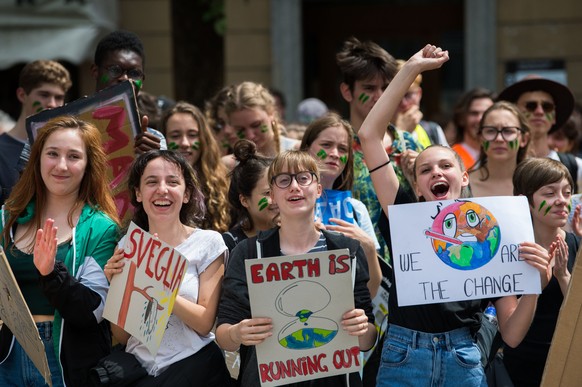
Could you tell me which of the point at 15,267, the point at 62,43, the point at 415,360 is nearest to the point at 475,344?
the point at 415,360

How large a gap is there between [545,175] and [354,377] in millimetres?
1469

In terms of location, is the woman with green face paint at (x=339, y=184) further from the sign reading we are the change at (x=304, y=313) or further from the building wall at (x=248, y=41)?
the building wall at (x=248, y=41)

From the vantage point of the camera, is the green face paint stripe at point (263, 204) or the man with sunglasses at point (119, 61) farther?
the man with sunglasses at point (119, 61)

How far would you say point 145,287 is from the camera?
4.16 meters

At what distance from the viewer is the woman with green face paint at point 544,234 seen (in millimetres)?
4770

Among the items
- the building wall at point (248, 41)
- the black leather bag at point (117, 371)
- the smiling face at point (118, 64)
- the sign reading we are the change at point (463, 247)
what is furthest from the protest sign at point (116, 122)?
the building wall at point (248, 41)

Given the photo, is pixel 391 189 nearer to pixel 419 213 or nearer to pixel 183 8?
pixel 419 213

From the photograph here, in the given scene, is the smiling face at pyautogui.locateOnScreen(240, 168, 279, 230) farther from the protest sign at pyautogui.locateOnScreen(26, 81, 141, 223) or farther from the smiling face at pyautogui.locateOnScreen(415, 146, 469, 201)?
the smiling face at pyautogui.locateOnScreen(415, 146, 469, 201)

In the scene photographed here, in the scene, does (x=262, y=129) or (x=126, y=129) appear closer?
(x=126, y=129)

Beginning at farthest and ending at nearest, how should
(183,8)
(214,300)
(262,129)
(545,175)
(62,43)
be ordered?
(183,8), (62,43), (262,129), (545,175), (214,300)

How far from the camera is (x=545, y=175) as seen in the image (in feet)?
15.8

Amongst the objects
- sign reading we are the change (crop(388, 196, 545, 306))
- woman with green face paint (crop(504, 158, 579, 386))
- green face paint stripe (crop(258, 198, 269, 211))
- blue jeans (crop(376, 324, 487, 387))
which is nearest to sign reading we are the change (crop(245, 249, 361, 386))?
blue jeans (crop(376, 324, 487, 387))

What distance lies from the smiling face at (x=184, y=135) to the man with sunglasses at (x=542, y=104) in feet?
7.51

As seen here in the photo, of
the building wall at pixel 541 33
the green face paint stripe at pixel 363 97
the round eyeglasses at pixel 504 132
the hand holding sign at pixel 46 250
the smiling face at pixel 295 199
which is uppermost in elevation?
the building wall at pixel 541 33
